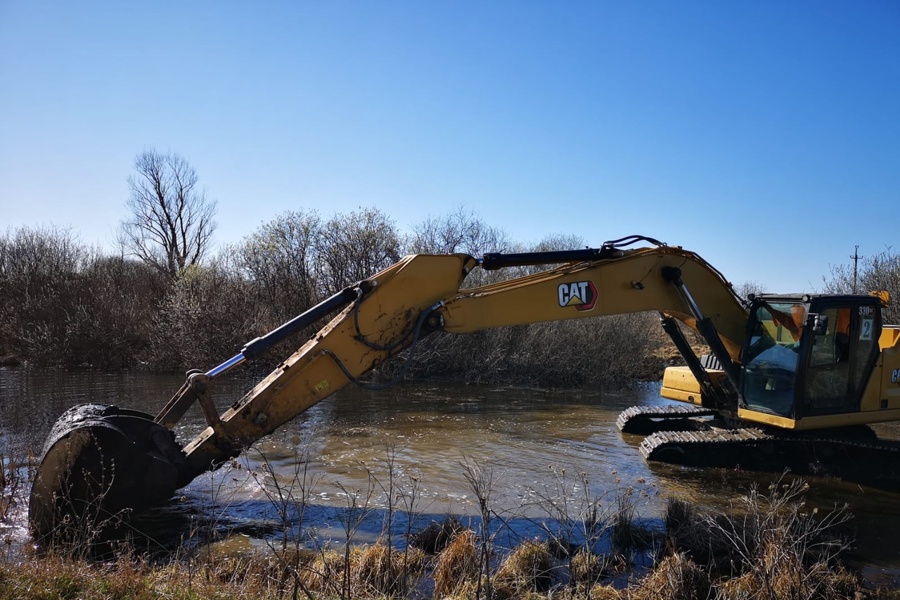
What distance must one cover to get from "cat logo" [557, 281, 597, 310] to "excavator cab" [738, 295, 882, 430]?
99.2 inches

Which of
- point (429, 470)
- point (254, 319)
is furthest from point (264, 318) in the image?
point (429, 470)

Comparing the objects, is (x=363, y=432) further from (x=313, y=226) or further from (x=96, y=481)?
(x=313, y=226)

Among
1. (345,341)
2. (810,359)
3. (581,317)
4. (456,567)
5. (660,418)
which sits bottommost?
(456,567)

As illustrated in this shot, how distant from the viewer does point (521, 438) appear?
10.4 m

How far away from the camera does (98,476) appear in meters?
5.23

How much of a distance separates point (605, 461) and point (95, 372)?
1597 centimetres

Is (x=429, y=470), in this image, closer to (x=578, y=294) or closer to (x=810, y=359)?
(x=578, y=294)

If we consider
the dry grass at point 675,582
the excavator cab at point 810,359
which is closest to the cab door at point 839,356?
the excavator cab at point 810,359

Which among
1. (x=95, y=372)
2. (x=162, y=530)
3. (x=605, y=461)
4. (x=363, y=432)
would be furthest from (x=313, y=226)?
(x=162, y=530)

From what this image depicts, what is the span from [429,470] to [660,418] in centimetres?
450

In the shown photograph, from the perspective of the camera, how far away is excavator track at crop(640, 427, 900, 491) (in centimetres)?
825

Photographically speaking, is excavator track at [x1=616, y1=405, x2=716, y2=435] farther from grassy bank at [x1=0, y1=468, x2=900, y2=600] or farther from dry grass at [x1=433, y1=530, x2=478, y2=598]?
dry grass at [x1=433, y1=530, x2=478, y2=598]

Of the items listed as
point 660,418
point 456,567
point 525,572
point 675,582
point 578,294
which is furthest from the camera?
point 660,418

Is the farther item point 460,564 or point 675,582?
point 460,564
